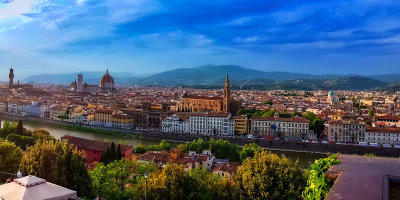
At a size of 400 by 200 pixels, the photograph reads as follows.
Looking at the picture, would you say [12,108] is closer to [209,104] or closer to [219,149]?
[209,104]

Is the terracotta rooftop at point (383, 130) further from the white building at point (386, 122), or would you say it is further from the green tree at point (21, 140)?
the green tree at point (21, 140)

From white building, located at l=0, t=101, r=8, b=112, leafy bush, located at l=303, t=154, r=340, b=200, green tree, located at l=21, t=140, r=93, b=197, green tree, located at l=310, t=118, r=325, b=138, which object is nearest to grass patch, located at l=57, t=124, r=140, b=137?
green tree, located at l=310, t=118, r=325, b=138

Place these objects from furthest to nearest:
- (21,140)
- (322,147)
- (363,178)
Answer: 1. (322,147)
2. (21,140)
3. (363,178)

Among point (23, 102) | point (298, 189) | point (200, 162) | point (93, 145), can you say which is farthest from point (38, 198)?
point (23, 102)

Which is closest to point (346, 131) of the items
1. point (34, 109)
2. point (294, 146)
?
point (294, 146)

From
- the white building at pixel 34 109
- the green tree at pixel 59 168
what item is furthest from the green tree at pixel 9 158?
the white building at pixel 34 109

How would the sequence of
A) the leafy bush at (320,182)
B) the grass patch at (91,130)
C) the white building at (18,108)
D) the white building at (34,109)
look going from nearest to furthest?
the leafy bush at (320,182), the grass patch at (91,130), the white building at (34,109), the white building at (18,108)

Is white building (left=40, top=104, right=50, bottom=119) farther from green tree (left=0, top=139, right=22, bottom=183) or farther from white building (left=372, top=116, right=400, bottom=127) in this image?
white building (left=372, top=116, right=400, bottom=127)

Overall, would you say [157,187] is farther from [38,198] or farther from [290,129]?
[290,129]
